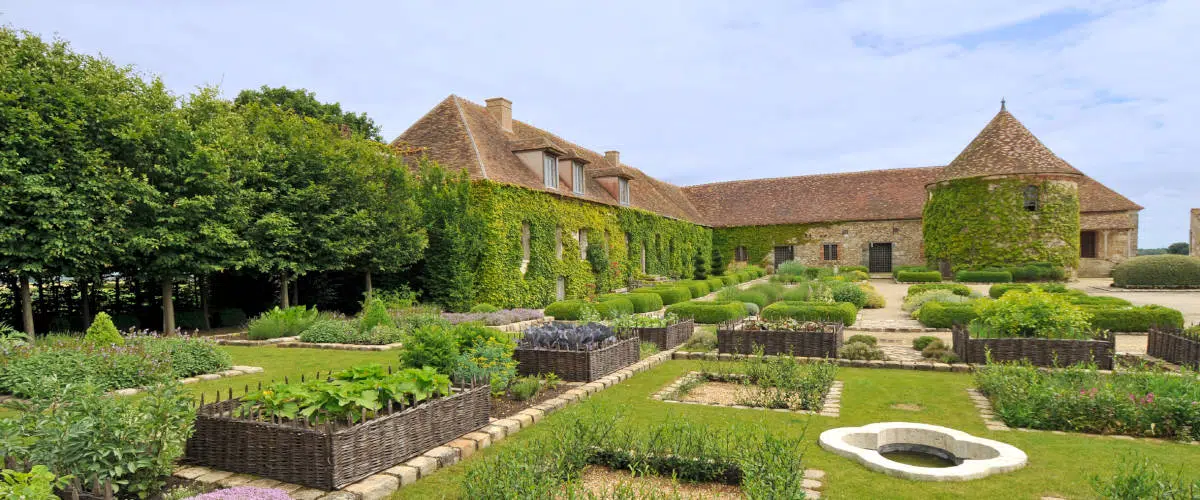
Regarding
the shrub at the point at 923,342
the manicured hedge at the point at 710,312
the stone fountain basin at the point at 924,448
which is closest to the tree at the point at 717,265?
the manicured hedge at the point at 710,312

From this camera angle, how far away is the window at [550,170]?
20516 millimetres

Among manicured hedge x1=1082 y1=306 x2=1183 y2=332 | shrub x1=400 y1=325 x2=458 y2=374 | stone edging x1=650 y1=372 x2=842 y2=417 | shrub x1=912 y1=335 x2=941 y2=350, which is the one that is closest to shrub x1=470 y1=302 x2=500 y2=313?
stone edging x1=650 y1=372 x2=842 y2=417

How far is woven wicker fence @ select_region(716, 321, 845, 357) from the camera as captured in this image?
988cm

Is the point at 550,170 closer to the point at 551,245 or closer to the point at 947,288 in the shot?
the point at 551,245

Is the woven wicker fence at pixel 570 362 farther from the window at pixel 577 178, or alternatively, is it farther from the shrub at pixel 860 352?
the window at pixel 577 178

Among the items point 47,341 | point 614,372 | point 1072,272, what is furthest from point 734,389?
point 1072,272

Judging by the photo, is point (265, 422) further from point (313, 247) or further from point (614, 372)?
point (313, 247)

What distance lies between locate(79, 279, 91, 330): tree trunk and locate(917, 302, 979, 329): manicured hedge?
19.4 m

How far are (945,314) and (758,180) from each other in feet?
93.5

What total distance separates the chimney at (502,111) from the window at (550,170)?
8.57 feet

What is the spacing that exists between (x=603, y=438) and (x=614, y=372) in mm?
3778

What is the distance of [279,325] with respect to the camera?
12.5 meters

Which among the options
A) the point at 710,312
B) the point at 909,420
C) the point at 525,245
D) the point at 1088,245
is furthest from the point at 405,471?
the point at 1088,245

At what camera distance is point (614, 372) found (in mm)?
8562
